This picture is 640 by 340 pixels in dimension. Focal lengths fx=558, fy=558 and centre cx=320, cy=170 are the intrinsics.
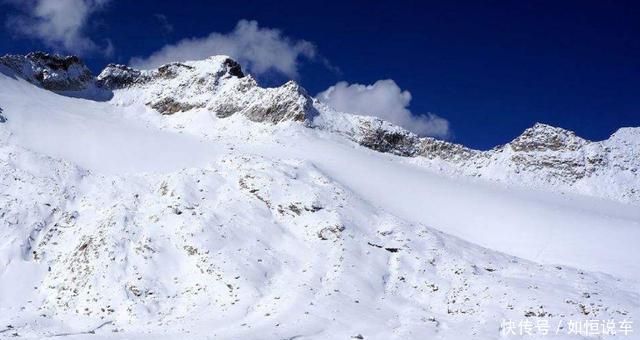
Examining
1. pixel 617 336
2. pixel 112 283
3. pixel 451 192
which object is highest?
pixel 451 192

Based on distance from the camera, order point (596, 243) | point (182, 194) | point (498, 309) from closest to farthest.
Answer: point (498, 309)
point (182, 194)
point (596, 243)

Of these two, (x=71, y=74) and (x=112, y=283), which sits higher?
(x=71, y=74)

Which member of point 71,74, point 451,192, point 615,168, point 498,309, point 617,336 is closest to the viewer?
point 617,336

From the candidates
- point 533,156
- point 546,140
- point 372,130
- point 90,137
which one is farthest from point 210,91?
point 546,140

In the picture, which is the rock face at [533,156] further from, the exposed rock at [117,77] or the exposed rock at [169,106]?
the exposed rock at [117,77]

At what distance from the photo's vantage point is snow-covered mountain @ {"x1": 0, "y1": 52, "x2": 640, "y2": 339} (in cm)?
2692

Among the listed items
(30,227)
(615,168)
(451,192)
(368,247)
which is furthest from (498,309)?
(615,168)

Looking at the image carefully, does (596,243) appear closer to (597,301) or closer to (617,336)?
(597,301)

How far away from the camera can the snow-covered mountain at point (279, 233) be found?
1060 inches

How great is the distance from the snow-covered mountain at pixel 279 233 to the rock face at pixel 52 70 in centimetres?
351

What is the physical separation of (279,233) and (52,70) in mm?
48295

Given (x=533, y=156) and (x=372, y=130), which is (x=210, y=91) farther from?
(x=533, y=156)

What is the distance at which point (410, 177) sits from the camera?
52.4 metres

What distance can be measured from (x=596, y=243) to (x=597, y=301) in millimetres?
14322
